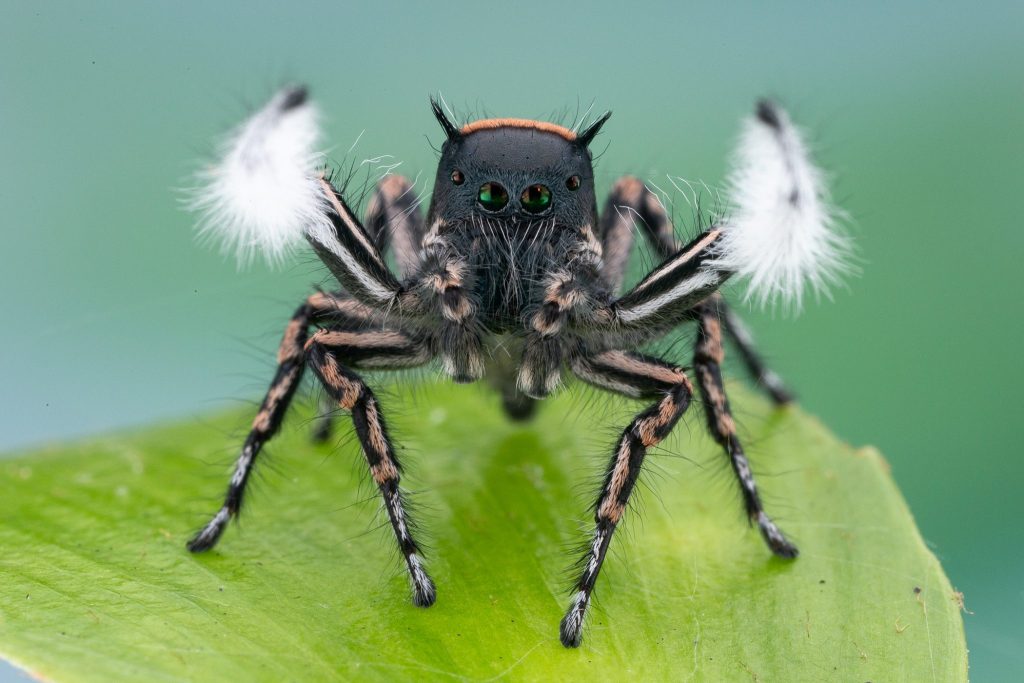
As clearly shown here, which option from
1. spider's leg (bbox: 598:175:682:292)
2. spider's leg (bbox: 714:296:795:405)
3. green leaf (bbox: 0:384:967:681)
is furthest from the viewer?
spider's leg (bbox: 714:296:795:405)

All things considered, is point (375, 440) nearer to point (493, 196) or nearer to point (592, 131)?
point (493, 196)

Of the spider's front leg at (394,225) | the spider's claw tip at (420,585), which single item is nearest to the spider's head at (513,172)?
the spider's front leg at (394,225)

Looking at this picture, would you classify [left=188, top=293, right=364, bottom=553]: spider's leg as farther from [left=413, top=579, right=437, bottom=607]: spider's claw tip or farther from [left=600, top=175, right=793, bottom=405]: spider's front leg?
[left=600, top=175, right=793, bottom=405]: spider's front leg

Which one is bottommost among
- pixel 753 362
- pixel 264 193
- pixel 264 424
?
pixel 753 362

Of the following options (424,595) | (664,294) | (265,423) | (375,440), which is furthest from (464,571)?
(664,294)

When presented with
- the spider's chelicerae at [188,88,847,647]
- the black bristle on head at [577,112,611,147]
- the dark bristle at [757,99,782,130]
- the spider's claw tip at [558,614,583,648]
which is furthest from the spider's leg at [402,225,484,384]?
the dark bristle at [757,99,782,130]

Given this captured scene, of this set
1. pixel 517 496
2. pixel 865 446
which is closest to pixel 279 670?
pixel 517 496
